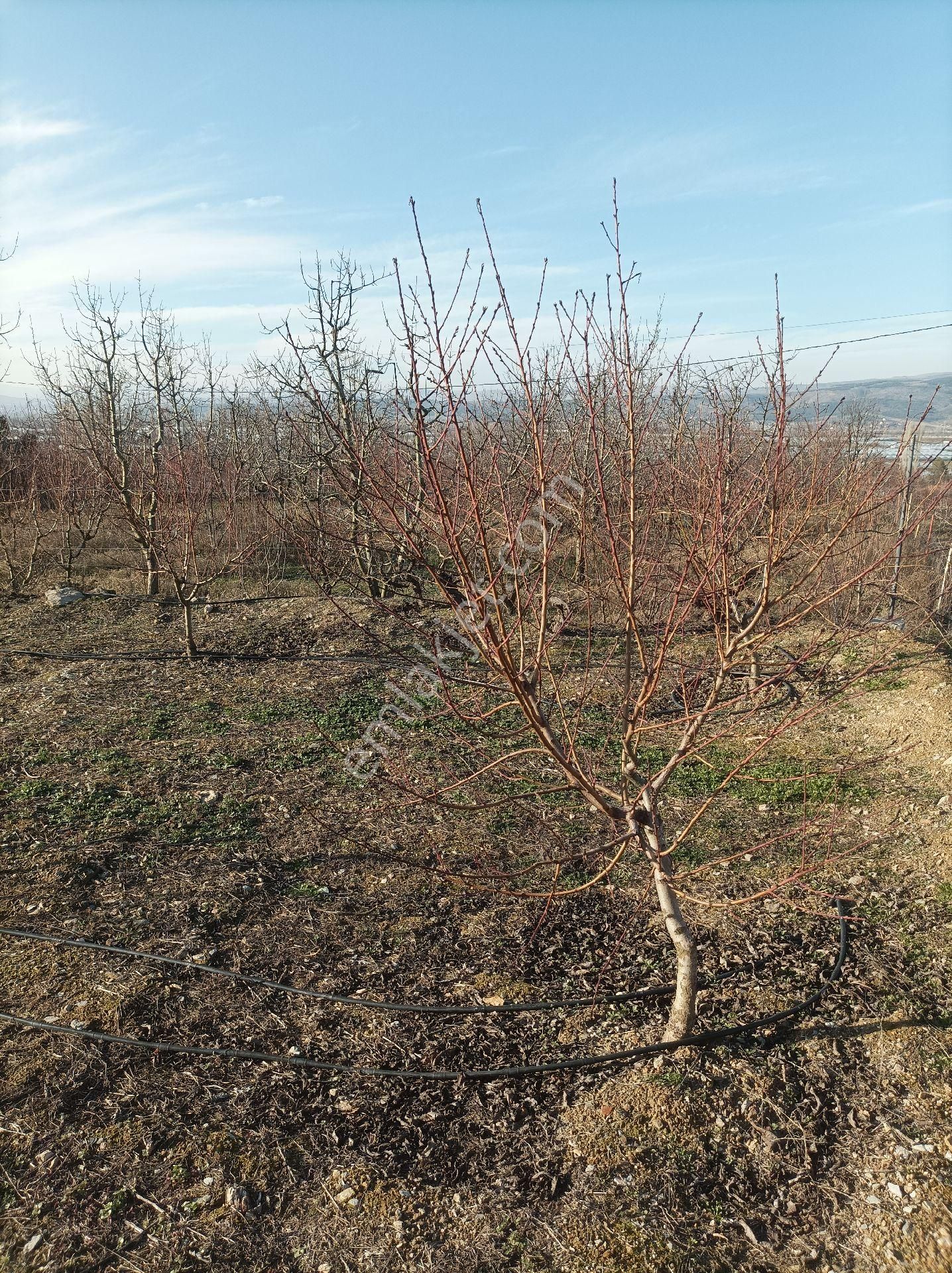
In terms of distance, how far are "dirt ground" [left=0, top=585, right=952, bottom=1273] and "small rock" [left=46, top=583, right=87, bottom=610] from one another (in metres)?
5.38

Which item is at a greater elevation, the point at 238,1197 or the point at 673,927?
the point at 673,927

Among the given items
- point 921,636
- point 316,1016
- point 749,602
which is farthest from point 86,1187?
point 921,636

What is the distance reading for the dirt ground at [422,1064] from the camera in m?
2.23

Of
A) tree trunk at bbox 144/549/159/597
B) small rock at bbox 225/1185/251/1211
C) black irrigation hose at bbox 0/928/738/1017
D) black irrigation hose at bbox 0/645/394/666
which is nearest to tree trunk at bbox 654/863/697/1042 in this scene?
black irrigation hose at bbox 0/928/738/1017

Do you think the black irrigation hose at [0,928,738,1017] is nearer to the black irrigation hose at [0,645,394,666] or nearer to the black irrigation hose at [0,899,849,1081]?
the black irrigation hose at [0,899,849,1081]

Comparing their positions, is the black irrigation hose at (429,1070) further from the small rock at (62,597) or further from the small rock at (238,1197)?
the small rock at (62,597)

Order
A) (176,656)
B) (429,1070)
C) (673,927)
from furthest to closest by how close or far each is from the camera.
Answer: (176,656) < (429,1070) < (673,927)

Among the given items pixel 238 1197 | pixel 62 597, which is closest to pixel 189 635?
pixel 62 597

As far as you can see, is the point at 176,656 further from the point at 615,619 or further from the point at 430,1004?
the point at 430,1004

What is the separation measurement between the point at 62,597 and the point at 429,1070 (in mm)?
8862

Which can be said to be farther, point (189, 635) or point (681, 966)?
point (189, 635)

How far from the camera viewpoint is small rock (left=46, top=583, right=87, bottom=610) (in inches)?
390

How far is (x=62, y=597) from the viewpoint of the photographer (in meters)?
9.97

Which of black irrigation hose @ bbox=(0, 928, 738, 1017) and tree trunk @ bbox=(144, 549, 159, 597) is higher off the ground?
tree trunk @ bbox=(144, 549, 159, 597)
